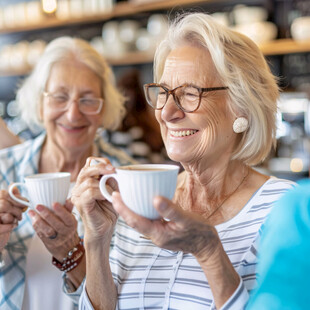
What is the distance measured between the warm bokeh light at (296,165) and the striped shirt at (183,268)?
1979mm

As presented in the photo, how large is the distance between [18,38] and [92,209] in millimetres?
4484

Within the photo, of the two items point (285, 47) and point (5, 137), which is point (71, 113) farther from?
point (285, 47)

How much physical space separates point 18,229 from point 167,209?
0.99 meters

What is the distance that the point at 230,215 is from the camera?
1.13m

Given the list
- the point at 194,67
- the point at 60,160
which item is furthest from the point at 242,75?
the point at 60,160

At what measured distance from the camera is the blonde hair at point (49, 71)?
1.70 m

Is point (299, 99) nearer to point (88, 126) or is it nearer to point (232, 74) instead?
point (88, 126)

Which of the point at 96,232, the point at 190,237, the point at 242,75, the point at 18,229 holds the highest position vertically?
the point at 242,75

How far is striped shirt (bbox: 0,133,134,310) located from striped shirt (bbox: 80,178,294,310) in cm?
22

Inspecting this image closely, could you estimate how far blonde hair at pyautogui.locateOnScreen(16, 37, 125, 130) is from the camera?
1698 mm

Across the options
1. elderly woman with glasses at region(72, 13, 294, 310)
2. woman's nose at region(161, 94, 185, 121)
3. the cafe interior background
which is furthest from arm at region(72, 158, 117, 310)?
the cafe interior background

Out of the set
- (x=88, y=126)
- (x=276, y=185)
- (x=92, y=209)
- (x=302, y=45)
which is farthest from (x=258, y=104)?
(x=302, y=45)

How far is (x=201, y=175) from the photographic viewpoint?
1.19 metres

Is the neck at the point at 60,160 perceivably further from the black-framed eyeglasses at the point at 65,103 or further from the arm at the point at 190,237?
the arm at the point at 190,237
